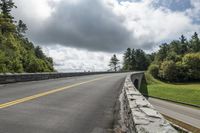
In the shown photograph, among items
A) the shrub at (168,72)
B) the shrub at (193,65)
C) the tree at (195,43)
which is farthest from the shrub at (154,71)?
the tree at (195,43)

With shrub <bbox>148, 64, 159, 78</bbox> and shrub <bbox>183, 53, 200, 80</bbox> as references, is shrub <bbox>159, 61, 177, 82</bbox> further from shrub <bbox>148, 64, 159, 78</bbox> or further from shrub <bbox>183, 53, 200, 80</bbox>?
shrub <bbox>148, 64, 159, 78</bbox>

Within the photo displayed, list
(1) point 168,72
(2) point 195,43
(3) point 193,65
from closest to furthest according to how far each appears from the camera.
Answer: (1) point 168,72 < (3) point 193,65 < (2) point 195,43

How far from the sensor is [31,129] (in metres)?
7.61

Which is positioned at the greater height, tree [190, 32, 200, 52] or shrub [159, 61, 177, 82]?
tree [190, 32, 200, 52]

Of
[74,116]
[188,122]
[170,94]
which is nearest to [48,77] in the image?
[188,122]

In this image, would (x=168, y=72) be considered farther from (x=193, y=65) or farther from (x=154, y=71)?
(x=154, y=71)

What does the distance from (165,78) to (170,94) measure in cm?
6788

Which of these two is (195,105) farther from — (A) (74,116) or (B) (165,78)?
(B) (165,78)

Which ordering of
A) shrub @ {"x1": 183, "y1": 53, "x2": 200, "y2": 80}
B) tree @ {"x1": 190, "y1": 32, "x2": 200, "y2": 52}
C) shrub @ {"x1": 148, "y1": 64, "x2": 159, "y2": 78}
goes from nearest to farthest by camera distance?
shrub @ {"x1": 183, "y1": 53, "x2": 200, "y2": 80}, shrub @ {"x1": 148, "y1": 64, "x2": 159, "y2": 78}, tree @ {"x1": 190, "y1": 32, "x2": 200, "y2": 52}

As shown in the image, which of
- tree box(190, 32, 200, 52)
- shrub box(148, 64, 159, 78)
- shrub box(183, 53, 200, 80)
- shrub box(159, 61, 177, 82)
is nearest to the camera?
shrub box(183, 53, 200, 80)

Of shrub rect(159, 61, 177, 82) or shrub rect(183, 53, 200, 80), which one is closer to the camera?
shrub rect(183, 53, 200, 80)

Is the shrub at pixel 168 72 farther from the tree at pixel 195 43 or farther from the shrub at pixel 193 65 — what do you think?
the tree at pixel 195 43

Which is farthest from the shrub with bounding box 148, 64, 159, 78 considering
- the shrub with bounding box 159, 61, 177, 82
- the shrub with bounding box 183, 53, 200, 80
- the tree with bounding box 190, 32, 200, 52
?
the tree with bounding box 190, 32, 200, 52

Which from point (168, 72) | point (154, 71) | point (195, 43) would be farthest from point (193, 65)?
point (195, 43)
